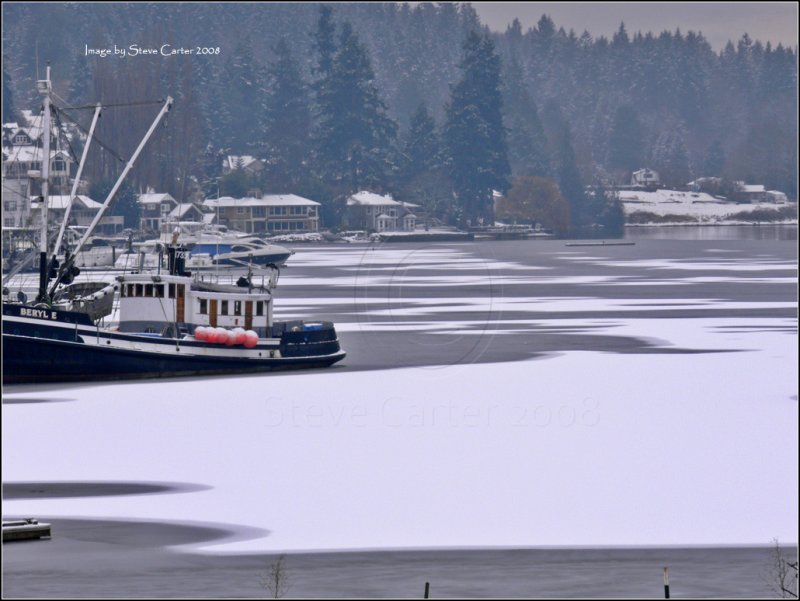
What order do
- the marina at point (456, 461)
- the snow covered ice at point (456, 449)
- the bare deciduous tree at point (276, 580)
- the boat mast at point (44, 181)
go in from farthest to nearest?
the boat mast at point (44, 181)
the snow covered ice at point (456, 449)
the marina at point (456, 461)
the bare deciduous tree at point (276, 580)

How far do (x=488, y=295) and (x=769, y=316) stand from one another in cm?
2395

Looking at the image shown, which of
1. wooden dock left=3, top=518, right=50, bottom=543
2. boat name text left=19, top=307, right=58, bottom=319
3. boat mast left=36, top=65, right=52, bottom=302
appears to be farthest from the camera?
boat mast left=36, top=65, right=52, bottom=302

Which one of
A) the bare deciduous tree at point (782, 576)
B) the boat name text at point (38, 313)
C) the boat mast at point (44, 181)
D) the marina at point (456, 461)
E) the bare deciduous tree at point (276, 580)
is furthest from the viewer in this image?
the boat mast at point (44, 181)

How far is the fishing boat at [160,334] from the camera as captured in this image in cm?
6316

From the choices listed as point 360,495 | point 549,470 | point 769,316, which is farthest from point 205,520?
point 769,316

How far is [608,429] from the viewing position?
50.1 meters

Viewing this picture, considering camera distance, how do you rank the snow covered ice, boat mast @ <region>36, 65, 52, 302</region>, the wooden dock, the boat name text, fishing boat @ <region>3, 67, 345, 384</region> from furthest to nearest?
boat mast @ <region>36, 65, 52, 302</region>
the boat name text
fishing boat @ <region>3, 67, 345, 384</region>
the snow covered ice
the wooden dock

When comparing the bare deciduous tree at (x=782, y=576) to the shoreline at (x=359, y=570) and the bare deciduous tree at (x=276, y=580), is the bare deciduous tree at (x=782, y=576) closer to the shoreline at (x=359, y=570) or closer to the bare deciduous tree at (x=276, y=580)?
the shoreline at (x=359, y=570)

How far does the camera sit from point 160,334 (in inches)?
2630

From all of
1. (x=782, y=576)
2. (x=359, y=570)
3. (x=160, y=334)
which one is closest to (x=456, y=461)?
(x=359, y=570)

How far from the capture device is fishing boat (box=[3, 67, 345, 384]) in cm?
6316

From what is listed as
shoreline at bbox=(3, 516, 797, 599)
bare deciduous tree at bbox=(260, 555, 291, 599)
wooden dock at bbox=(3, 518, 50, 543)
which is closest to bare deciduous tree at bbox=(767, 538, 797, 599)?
shoreline at bbox=(3, 516, 797, 599)

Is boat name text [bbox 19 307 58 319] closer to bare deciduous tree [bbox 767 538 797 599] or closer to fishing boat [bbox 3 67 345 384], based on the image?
fishing boat [bbox 3 67 345 384]

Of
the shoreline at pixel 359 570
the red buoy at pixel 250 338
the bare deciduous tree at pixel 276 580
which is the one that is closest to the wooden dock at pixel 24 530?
the shoreline at pixel 359 570
